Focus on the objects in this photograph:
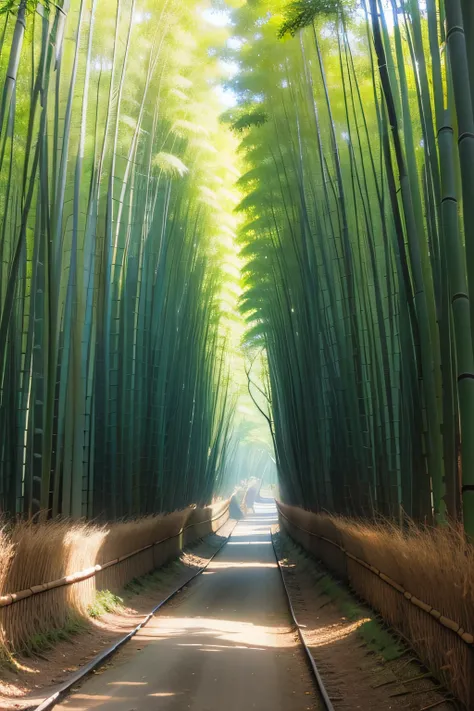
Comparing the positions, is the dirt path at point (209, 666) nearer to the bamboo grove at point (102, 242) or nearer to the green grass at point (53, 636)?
the green grass at point (53, 636)

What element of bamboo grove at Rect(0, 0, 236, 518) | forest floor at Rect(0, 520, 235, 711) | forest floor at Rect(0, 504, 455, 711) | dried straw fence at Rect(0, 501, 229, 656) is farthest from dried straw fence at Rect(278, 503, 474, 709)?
bamboo grove at Rect(0, 0, 236, 518)

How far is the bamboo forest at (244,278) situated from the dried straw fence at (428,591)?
18 millimetres

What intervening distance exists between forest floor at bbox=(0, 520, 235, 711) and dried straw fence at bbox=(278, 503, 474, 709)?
158cm

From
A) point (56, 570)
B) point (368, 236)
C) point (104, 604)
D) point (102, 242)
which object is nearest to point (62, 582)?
point (56, 570)

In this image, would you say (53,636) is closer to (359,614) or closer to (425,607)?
(359,614)

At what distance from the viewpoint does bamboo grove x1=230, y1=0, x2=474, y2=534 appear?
3223 millimetres

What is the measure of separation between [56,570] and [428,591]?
86.6 inches

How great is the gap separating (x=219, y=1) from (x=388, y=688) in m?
7.21

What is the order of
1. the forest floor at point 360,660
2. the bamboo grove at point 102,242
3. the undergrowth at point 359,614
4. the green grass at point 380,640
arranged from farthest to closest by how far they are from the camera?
the bamboo grove at point 102,242, the undergrowth at point 359,614, the green grass at point 380,640, the forest floor at point 360,660

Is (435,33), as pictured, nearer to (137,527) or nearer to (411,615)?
(411,615)

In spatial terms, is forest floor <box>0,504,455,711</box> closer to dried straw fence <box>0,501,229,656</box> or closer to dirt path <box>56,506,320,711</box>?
dirt path <box>56,506,320,711</box>

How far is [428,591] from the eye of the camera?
2.96m

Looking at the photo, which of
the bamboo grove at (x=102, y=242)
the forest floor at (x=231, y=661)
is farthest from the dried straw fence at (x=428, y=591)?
the bamboo grove at (x=102, y=242)

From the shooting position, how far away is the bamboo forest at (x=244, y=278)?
337 centimetres
